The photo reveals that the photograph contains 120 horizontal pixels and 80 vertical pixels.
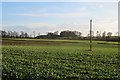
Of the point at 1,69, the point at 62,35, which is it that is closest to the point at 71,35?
the point at 62,35

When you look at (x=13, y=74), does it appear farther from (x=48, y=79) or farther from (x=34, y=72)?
(x=48, y=79)

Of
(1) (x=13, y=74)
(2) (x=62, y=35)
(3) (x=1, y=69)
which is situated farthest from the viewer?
(2) (x=62, y=35)

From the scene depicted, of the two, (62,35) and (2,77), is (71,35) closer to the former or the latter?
(62,35)

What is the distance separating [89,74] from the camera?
33.7 ft

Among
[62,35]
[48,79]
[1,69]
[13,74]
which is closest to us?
[48,79]

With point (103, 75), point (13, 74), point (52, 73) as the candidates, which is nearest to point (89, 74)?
point (103, 75)

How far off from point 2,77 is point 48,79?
6.20 feet

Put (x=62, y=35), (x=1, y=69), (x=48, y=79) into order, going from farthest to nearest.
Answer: (x=62, y=35) < (x=1, y=69) < (x=48, y=79)

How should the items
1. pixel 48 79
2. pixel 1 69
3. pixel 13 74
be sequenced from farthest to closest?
pixel 1 69, pixel 13 74, pixel 48 79

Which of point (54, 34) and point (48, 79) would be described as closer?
point (48, 79)

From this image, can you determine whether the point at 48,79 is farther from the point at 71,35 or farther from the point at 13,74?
the point at 71,35

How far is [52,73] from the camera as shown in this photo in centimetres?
1011

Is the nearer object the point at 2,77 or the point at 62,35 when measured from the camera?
the point at 2,77

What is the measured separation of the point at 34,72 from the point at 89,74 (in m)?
2.28
